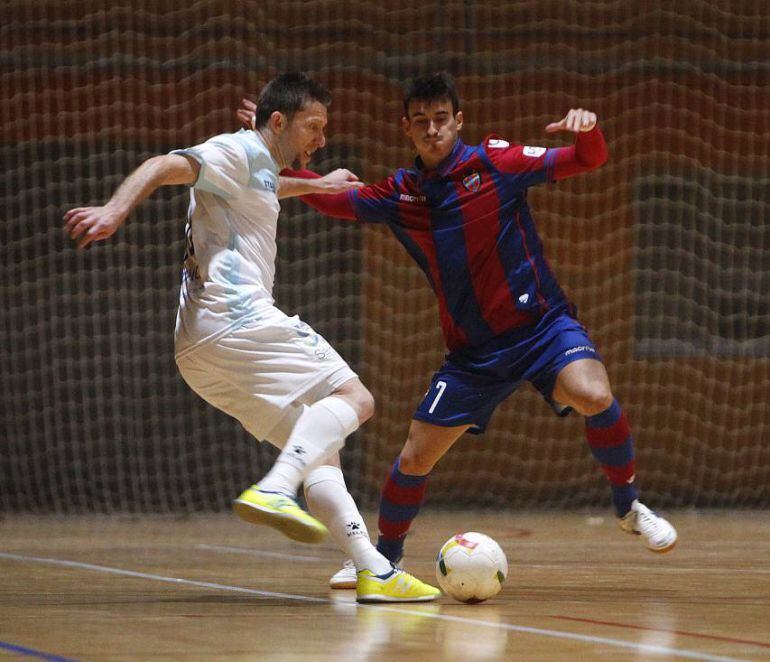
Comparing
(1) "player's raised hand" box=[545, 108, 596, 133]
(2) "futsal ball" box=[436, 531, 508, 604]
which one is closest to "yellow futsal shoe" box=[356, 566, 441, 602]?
(2) "futsal ball" box=[436, 531, 508, 604]

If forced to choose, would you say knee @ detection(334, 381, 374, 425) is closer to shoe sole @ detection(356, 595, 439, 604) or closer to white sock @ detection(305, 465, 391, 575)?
white sock @ detection(305, 465, 391, 575)

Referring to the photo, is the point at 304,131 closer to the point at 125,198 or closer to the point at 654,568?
the point at 125,198

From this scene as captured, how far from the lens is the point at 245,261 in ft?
13.9

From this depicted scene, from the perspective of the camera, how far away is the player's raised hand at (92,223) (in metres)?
3.64

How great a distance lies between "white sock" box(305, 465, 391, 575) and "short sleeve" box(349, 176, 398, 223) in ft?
3.71

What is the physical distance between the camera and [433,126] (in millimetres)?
4703

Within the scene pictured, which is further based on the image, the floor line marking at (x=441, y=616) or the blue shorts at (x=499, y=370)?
the blue shorts at (x=499, y=370)

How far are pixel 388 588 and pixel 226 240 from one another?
116 centimetres

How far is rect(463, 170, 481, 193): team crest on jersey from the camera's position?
4.80m

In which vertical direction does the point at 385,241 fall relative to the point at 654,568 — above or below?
above

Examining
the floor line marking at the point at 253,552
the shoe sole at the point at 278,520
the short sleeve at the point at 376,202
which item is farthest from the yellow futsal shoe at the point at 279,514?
the floor line marking at the point at 253,552

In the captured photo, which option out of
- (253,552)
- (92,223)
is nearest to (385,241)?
(253,552)

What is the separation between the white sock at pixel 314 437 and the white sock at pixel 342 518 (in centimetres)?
16

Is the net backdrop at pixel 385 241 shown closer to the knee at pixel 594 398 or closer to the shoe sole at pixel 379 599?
the knee at pixel 594 398
